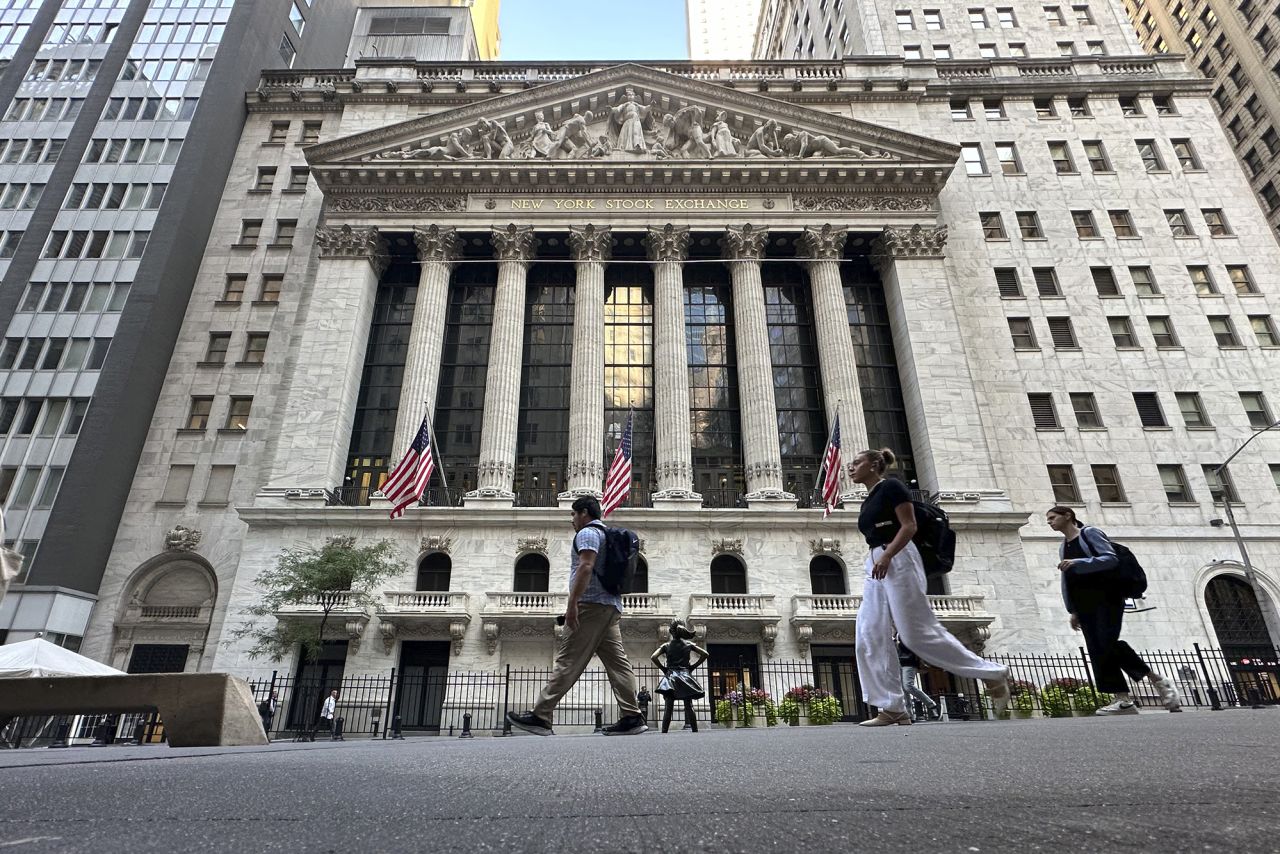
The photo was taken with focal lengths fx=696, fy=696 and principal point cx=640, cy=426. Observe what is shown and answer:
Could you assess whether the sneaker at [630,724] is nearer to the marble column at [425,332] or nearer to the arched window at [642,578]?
the arched window at [642,578]

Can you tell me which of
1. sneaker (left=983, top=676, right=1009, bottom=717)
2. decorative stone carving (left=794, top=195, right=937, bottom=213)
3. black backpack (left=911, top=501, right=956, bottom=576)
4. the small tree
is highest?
decorative stone carving (left=794, top=195, right=937, bottom=213)

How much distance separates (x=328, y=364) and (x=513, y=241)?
10.6m

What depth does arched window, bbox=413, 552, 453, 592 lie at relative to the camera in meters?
28.3

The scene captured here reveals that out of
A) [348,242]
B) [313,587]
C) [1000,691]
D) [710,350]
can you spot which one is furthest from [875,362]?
[1000,691]

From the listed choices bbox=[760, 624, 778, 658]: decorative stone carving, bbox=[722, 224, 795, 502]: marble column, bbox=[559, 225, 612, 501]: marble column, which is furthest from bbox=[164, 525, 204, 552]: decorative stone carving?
bbox=[760, 624, 778, 658]: decorative stone carving

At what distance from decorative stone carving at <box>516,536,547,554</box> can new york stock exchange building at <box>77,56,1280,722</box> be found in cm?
40

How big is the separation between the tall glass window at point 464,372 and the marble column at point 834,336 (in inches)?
636

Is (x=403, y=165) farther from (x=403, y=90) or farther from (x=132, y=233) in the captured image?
(x=132, y=233)

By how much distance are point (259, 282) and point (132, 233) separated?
6.14m

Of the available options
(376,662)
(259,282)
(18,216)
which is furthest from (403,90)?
(376,662)

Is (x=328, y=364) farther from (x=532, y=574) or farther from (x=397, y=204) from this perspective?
(x=532, y=574)

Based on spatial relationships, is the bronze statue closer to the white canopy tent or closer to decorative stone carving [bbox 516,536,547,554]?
the white canopy tent

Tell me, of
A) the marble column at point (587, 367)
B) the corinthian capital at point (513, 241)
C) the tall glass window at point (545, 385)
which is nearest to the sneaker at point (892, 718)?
the marble column at point (587, 367)

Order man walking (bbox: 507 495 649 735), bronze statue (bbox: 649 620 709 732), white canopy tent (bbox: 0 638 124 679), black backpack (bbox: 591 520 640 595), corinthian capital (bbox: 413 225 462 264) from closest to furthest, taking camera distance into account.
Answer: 1. man walking (bbox: 507 495 649 735)
2. black backpack (bbox: 591 520 640 595)
3. bronze statue (bbox: 649 620 709 732)
4. white canopy tent (bbox: 0 638 124 679)
5. corinthian capital (bbox: 413 225 462 264)
